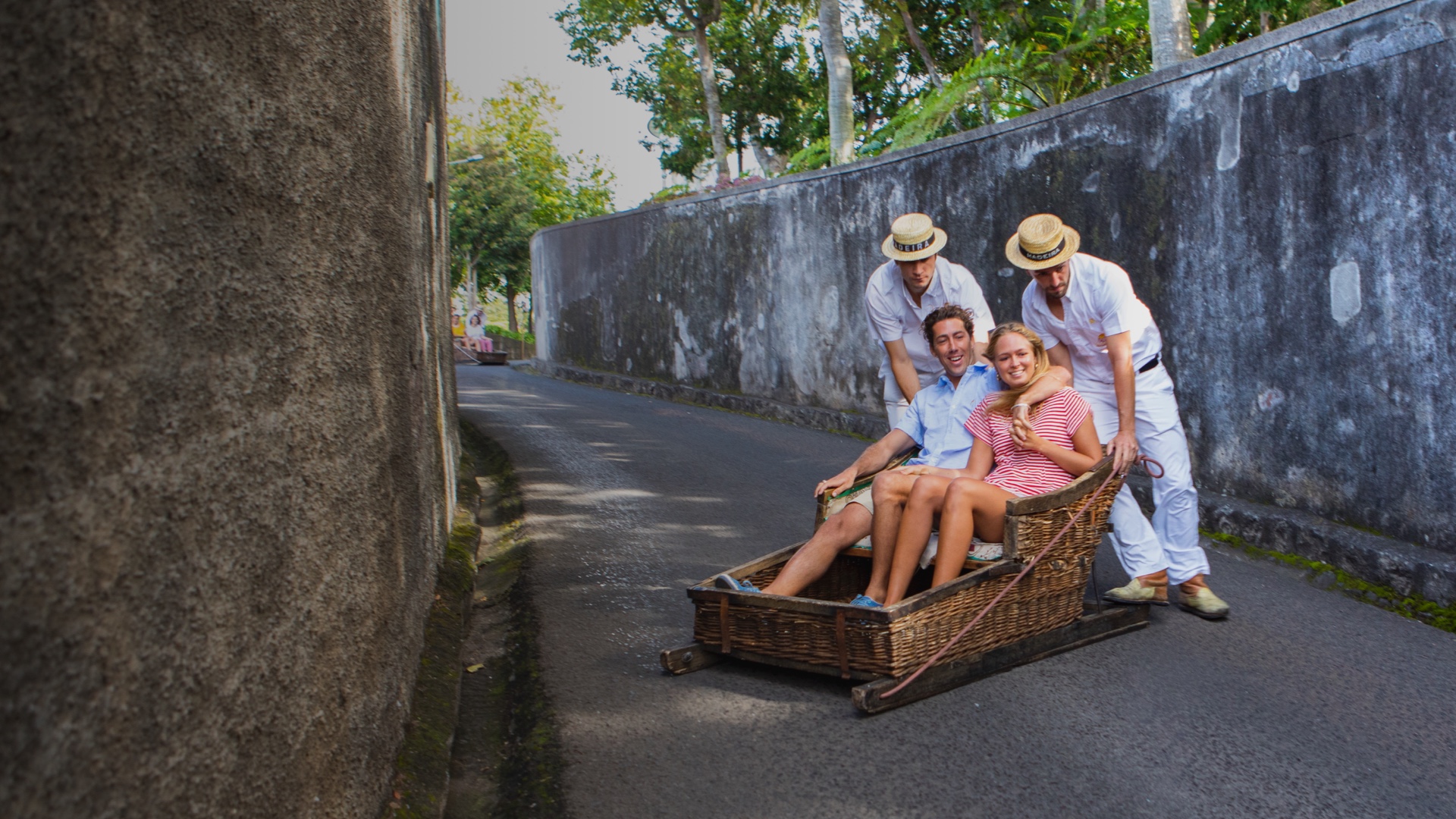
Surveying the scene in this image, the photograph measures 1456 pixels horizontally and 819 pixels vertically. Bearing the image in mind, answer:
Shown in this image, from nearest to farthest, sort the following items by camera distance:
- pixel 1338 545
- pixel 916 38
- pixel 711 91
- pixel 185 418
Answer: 1. pixel 185 418
2. pixel 1338 545
3. pixel 916 38
4. pixel 711 91

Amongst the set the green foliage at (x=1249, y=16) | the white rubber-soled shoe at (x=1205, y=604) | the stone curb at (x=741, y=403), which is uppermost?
the green foliage at (x=1249, y=16)

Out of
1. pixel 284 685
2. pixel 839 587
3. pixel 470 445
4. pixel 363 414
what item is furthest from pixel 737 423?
pixel 284 685

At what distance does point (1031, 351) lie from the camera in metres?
5.17

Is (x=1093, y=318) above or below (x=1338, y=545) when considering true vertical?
above

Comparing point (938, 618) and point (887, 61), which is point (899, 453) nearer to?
point (938, 618)

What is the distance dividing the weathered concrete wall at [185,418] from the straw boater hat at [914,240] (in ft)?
10.5

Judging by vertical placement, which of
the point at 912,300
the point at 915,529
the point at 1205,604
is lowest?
the point at 1205,604

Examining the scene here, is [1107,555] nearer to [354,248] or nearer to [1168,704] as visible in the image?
[1168,704]

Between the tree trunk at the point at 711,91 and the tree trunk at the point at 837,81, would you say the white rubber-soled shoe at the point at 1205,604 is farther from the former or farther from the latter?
the tree trunk at the point at 711,91

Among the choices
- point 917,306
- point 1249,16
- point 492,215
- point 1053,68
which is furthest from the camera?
point 492,215

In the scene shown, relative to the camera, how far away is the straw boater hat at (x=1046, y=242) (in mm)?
5395

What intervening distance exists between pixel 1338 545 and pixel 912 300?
273cm

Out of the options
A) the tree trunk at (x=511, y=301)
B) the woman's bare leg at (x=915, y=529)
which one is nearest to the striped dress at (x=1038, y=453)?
the woman's bare leg at (x=915, y=529)

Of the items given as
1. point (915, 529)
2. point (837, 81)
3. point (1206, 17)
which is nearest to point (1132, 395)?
point (915, 529)
